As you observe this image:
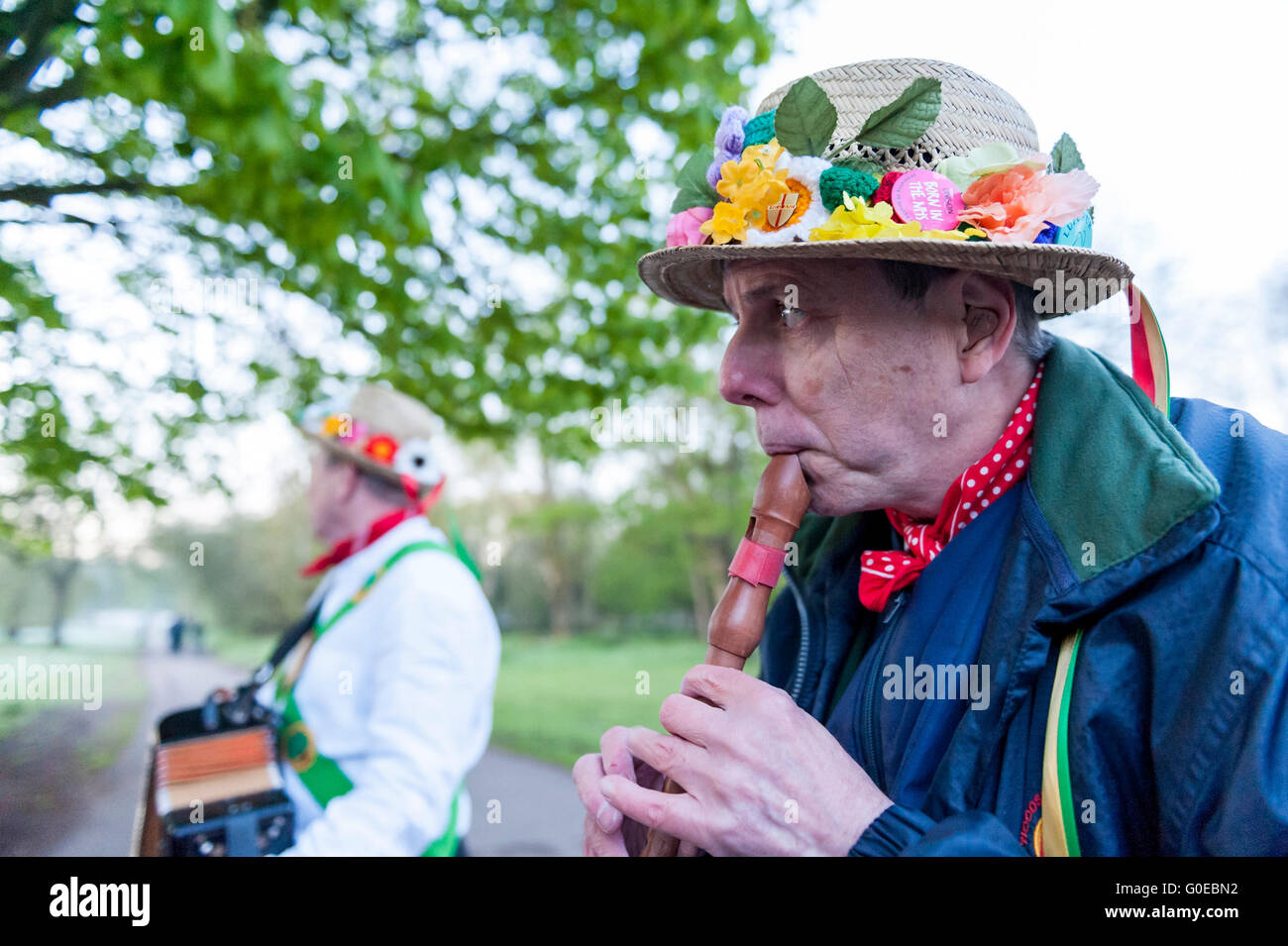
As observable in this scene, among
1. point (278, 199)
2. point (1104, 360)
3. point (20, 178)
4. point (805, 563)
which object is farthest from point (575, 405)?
point (1104, 360)

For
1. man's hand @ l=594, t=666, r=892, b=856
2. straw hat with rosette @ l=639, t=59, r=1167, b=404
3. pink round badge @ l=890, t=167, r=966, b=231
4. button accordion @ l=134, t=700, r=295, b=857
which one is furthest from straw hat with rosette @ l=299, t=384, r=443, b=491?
pink round badge @ l=890, t=167, r=966, b=231

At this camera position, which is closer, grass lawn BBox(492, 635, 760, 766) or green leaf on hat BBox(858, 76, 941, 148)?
green leaf on hat BBox(858, 76, 941, 148)

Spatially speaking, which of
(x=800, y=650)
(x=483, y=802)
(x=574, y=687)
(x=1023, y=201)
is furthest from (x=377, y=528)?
(x=574, y=687)

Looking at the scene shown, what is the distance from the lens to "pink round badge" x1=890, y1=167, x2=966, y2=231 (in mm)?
1421

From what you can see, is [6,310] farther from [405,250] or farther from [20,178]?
[405,250]

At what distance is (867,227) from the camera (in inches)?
55.8

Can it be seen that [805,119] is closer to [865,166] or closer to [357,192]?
[865,166]

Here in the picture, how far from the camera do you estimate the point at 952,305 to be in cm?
151

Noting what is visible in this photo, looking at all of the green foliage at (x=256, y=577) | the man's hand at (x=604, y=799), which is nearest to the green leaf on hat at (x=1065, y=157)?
the man's hand at (x=604, y=799)

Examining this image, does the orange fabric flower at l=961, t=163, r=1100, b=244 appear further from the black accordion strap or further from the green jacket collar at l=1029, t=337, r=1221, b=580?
the black accordion strap

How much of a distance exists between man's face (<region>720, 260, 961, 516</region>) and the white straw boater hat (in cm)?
7

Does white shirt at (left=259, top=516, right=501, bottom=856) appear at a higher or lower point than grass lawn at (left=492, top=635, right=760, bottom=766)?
higher

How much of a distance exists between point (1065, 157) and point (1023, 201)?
0.21 m
